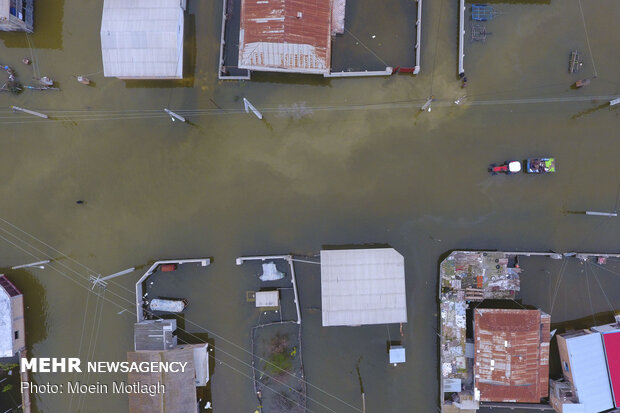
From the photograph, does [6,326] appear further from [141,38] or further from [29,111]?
[141,38]

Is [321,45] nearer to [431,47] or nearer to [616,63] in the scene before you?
[431,47]

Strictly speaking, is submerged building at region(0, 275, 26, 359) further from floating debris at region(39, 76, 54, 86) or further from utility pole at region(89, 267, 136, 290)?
floating debris at region(39, 76, 54, 86)

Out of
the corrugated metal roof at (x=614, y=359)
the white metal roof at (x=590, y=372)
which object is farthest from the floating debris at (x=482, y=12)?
the corrugated metal roof at (x=614, y=359)

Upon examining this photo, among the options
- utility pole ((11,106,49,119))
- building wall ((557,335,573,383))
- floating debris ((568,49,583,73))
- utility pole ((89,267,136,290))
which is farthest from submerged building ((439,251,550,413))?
utility pole ((11,106,49,119))

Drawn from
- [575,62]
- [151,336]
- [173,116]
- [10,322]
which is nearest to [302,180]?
[173,116]

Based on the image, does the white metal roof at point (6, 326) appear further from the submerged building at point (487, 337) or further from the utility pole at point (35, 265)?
the submerged building at point (487, 337)

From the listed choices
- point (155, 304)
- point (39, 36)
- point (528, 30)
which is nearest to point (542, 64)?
point (528, 30)
